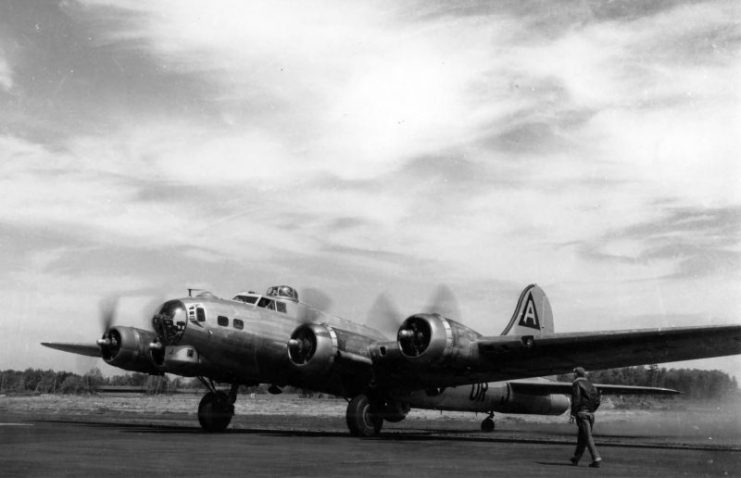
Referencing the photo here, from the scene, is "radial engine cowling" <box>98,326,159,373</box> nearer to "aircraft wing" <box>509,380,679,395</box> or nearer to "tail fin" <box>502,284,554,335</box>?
"tail fin" <box>502,284,554,335</box>

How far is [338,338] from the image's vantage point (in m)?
18.9

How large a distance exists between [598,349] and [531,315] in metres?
7.85

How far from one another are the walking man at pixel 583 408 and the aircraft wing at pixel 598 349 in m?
3.78

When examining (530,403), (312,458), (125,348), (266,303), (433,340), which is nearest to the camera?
(312,458)

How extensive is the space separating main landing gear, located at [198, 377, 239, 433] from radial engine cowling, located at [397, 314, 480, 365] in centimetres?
552

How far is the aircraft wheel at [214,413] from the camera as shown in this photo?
1961 cm

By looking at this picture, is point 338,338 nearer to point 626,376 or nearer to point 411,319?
point 411,319

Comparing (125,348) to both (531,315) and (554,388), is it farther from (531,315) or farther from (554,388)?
(554,388)

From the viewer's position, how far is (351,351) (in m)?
19.0

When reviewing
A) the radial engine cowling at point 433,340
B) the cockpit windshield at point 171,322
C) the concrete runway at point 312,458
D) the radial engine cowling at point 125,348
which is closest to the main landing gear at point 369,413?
the radial engine cowling at point 433,340

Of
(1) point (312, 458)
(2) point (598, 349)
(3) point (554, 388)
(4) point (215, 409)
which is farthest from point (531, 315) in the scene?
(1) point (312, 458)

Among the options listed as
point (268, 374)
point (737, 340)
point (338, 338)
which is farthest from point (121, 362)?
point (737, 340)

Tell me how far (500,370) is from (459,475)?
9.52m

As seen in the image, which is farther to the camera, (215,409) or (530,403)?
(530,403)
